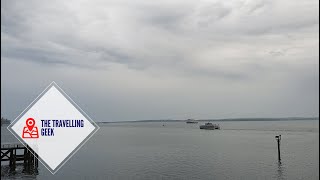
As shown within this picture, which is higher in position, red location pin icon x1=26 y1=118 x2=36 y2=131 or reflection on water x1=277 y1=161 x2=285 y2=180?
red location pin icon x1=26 y1=118 x2=36 y2=131

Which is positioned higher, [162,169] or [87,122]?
[87,122]

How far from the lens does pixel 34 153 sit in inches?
2158

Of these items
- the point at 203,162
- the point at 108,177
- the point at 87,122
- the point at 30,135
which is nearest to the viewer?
the point at 87,122

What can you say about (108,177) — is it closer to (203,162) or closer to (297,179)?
(203,162)

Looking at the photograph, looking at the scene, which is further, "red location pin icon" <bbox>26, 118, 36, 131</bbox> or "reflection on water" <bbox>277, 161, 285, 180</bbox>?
"reflection on water" <bbox>277, 161, 285, 180</bbox>

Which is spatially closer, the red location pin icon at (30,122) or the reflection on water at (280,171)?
the red location pin icon at (30,122)

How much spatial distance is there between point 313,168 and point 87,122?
37.3 meters

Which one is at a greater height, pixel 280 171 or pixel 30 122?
pixel 30 122

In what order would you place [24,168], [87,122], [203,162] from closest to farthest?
[87,122], [24,168], [203,162]

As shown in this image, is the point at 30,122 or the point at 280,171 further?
the point at 280,171

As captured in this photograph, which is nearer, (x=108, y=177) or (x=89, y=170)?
(x=108, y=177)

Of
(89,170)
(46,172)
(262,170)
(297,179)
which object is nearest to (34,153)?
Answer: (46,172)

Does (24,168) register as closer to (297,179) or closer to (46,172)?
(46,172)

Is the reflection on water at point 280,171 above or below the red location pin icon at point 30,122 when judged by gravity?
below
